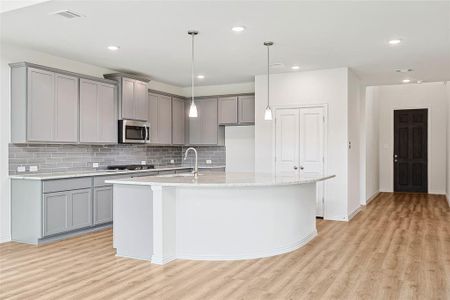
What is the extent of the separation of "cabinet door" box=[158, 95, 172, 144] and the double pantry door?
7.29 ft

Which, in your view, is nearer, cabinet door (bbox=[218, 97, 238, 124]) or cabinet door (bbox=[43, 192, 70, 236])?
cabinet door (bbox=[43, 192, 70, 236])

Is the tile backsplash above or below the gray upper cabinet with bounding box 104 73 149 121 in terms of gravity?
below

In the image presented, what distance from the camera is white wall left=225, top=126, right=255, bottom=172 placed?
8.19 metres

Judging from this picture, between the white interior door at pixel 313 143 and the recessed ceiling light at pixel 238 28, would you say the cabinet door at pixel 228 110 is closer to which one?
the white interior door at pixel 313 143

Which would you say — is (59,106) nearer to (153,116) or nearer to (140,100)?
(140,100)

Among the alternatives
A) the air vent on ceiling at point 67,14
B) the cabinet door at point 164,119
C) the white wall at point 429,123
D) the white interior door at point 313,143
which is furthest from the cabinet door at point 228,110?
the white wall at point 429,123

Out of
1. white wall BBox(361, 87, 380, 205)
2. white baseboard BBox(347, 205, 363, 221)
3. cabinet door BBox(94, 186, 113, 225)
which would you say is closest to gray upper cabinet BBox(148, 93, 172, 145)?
cabinet door BBox(94, 186, 113, 225)

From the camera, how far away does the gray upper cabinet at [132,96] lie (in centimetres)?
661

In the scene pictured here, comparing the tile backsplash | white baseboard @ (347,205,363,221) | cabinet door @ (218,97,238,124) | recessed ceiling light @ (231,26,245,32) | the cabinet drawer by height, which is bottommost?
white baseboard @ (347,205,363,221)

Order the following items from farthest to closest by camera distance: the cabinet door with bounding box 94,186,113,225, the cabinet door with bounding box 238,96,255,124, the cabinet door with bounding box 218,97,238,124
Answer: the cabinet door with bounding box 218,97,238,124 < the cabinet door with bounding box 238,96,255,124 < the cabinet door with bounding box 94,186,113,225

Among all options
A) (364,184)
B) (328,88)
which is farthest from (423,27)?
(364,184)

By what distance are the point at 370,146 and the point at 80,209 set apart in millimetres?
7023

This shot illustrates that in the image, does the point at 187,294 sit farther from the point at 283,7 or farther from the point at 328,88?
the point at 328,88

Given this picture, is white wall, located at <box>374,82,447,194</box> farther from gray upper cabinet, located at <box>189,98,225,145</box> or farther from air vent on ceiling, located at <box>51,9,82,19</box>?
air vent on ceiling, located at <box>51,9,82,19</box>
